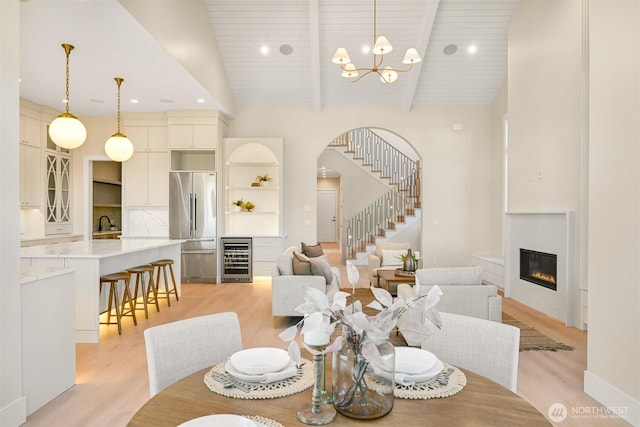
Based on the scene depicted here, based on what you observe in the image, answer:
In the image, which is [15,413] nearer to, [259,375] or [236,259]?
[259,375]

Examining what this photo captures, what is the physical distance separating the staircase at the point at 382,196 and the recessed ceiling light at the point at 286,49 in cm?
295

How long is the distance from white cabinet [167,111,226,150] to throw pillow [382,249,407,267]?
361 cm

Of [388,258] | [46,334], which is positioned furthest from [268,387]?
[388,258]

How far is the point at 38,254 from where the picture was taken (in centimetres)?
400

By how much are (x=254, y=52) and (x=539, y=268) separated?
5.61 m

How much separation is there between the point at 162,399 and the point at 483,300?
3.21 metres

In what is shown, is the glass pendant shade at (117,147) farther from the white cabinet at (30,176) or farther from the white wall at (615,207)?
the white wall at (615,207)

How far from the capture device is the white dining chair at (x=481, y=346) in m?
1.56

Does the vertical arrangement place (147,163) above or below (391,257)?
above

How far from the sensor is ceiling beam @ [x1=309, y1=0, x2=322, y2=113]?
6.07 meters

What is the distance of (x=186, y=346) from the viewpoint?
1636 mm

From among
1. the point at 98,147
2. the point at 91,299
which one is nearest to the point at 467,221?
the point at 91,299

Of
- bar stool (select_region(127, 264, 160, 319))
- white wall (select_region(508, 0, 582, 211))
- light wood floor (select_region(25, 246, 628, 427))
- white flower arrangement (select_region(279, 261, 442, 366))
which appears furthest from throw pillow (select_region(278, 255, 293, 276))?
white flower arrangement (select_region(279, 261, 442, 366))

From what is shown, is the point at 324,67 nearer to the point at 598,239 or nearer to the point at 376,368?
the point at 598,239
